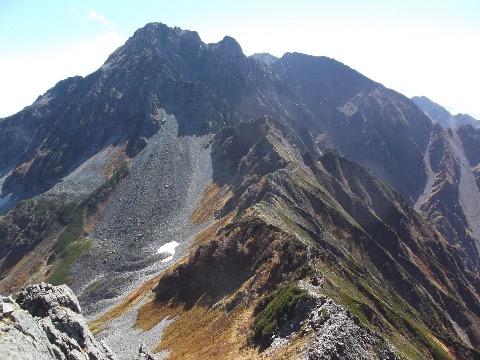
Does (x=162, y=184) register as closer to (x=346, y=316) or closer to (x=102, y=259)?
(x=102, y=259)

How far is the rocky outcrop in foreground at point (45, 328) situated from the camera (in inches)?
1095

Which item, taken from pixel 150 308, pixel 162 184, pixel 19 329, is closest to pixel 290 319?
pixel 19 329

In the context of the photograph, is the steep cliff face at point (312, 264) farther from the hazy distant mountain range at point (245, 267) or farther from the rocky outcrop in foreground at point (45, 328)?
the rocky outcrop in foreground at point (45, 328)

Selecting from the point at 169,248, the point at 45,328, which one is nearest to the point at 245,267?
the point at 45,328

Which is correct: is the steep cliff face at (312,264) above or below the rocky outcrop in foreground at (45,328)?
below

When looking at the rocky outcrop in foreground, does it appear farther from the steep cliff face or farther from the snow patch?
the snow patch

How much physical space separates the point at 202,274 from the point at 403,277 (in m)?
81.5

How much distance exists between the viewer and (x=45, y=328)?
34.4 meters

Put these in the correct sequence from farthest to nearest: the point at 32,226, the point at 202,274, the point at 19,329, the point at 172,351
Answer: the point at 32,226 → the point at 202,274 → the point at 172,351 → the point at 19,329

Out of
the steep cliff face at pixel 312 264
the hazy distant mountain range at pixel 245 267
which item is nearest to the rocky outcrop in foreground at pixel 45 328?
the hazy distant mountain range at pixel 245 267

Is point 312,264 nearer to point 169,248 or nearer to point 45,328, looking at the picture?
point 45,328

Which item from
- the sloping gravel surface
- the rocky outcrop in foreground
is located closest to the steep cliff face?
the sloping gravel surface

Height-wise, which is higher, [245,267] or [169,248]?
[245,267]

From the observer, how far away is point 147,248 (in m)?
148
